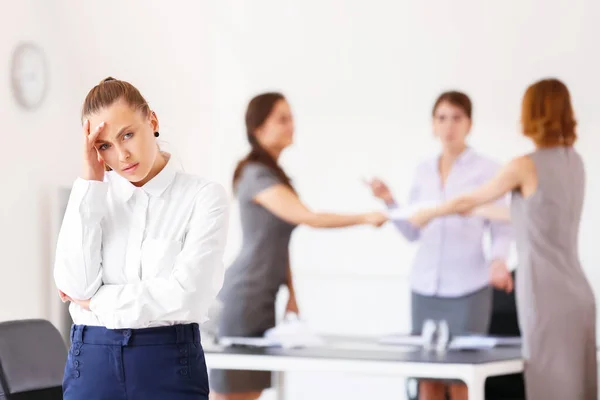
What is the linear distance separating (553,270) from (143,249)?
2.43 metres

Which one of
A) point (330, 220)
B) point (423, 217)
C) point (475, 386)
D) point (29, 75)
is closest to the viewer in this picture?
point (475, 386)

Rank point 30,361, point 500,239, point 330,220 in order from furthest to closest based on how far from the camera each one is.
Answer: point 330,220
point 500,239
point 30,361

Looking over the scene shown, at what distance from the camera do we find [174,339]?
1.52 metres

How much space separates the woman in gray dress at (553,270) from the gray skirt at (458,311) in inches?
9.3

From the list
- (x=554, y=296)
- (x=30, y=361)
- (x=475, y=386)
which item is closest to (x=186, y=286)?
(x=30, y=361)

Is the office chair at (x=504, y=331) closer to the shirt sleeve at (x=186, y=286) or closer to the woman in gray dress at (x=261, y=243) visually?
the woman in gray dress at (x=261, y=243)

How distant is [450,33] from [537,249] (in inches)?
41.1

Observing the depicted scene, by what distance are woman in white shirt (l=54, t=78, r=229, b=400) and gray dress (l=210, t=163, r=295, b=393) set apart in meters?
2.46

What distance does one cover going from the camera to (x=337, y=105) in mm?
4184

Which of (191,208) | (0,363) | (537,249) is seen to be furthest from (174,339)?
(537,249)

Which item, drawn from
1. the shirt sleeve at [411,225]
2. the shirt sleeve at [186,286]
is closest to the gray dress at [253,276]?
the shirt sleeve at [411,225]

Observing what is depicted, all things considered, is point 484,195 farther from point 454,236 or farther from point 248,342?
point 248,342

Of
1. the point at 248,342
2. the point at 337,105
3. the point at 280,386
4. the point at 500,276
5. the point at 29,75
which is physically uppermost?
the point at 29,75

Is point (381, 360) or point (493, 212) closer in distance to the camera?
point (381, 360)
